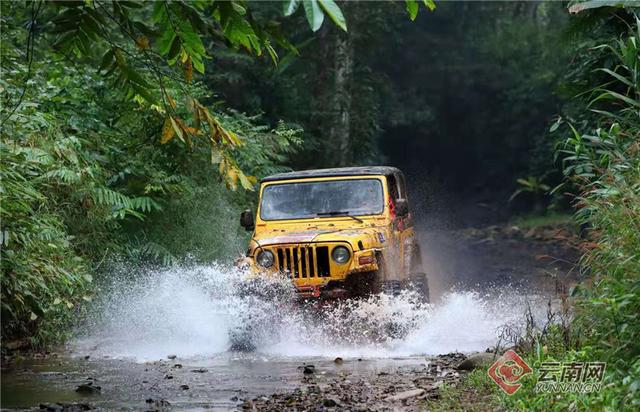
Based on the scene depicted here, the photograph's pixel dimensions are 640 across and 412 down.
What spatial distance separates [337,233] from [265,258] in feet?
2.83

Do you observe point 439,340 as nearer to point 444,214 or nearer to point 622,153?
point 622,153

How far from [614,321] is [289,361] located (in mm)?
4113

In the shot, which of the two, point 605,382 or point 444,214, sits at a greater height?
point 444,214

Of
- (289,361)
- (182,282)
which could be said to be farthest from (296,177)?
(289,361)

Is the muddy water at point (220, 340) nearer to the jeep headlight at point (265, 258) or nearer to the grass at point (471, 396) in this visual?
the jeep headlight at point (265, 258)

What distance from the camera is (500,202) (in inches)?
1444

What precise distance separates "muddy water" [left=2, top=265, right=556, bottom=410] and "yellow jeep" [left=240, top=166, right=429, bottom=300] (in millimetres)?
303

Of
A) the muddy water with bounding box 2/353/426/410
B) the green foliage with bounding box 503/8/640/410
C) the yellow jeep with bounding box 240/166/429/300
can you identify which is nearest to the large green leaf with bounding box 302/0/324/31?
the green foliage with bounding box 503/8/640/410

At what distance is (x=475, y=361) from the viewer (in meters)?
8.81

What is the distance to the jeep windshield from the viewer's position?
40.0 feet

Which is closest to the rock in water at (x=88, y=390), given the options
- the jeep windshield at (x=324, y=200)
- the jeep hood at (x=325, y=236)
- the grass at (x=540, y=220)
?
the jeep hood at (x=325, y=236)

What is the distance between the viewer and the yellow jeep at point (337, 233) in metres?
11.1

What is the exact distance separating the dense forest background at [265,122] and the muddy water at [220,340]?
0.66 m

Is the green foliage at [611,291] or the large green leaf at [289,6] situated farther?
the green foliage at [611,291]
